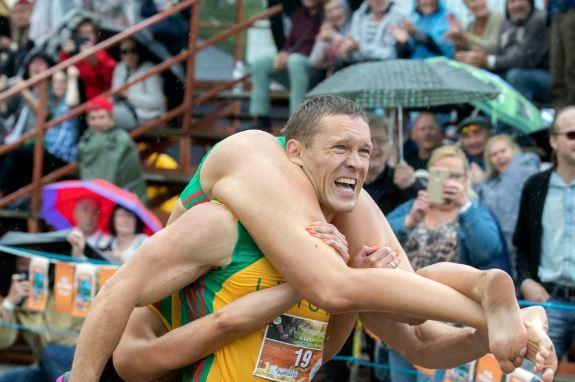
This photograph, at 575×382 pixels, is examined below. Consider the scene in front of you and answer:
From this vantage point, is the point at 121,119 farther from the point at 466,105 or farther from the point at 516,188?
the point at 516,188

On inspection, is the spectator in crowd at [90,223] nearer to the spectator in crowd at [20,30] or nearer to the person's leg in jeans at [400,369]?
the person's leg in jeans at [400,369]

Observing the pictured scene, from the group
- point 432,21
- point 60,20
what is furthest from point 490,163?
point 60,20

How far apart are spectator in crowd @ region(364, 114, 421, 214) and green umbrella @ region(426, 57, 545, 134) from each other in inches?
37.0

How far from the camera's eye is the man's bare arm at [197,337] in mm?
4055

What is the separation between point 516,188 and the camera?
720 centimetres

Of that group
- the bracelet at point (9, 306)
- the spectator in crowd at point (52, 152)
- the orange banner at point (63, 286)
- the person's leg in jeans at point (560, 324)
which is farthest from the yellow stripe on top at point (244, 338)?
the spectator in crowd at point (52, 152)

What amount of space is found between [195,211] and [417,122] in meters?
4.46

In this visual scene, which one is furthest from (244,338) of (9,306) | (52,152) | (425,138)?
(52,152)

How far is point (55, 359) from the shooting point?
724cm

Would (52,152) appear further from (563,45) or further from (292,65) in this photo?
(563,45)

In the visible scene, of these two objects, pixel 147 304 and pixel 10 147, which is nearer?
pixel 147 304

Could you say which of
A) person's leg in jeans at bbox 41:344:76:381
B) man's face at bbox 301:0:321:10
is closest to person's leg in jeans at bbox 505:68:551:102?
man's face at bbox 301:0:321:10

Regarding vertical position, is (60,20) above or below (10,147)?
above

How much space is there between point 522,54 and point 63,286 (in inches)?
→ 150
